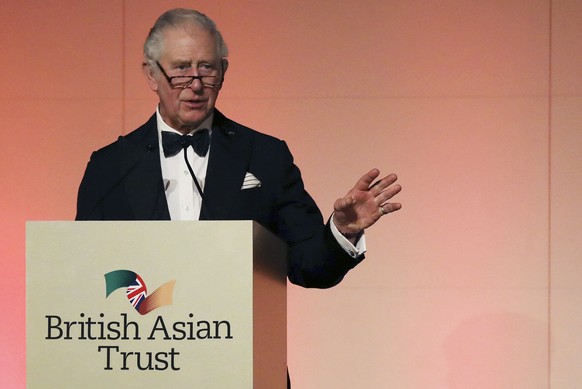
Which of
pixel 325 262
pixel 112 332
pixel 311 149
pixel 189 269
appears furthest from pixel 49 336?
pixel 311 149

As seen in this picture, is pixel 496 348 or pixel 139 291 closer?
pixel 139 291

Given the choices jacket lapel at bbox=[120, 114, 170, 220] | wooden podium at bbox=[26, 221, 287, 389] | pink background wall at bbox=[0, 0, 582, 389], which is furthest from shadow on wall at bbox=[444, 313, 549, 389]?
wooden podium at bbox=[26, 221, 287, 389]

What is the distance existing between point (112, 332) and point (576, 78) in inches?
106

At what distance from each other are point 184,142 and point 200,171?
0.08 meters

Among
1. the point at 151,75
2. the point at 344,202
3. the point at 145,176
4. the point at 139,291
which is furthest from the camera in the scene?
the point at 151,75

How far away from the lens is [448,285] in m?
3.77

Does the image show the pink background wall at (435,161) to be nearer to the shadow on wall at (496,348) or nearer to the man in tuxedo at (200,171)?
the shadow on wall at (496,348)

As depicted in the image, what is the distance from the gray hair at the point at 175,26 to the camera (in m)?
2.26

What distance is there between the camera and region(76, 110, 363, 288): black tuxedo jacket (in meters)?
2.16

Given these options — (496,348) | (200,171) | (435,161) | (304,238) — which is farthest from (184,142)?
(496,348)

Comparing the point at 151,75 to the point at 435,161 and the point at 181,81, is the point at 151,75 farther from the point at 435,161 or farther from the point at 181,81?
the point at 435,161

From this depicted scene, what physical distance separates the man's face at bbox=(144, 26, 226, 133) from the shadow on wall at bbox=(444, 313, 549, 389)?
6.20 ft

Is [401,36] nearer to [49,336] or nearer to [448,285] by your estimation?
[448,285]

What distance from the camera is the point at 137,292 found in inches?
61.2
